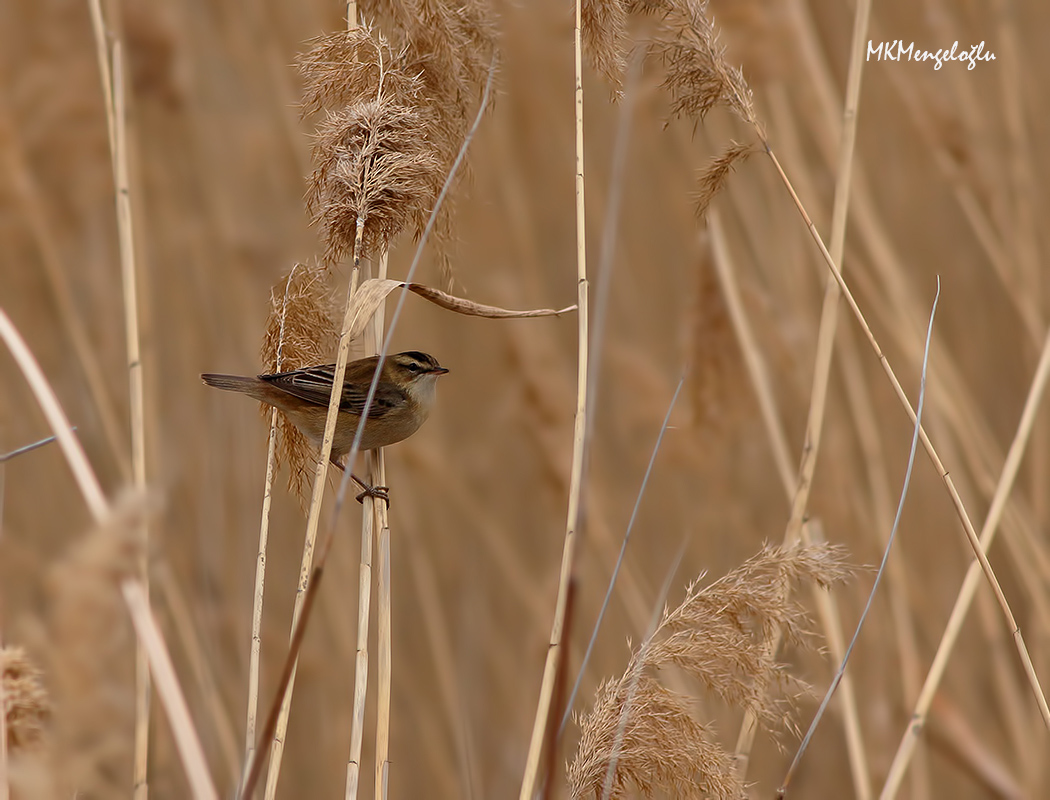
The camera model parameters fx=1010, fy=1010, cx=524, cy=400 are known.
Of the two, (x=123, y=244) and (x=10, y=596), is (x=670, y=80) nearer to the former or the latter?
(x=123, y=244)

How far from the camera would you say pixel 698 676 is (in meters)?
1.73

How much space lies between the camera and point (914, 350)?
310 cm

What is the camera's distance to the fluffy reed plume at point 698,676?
65.0 inches

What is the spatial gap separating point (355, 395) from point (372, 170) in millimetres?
1336

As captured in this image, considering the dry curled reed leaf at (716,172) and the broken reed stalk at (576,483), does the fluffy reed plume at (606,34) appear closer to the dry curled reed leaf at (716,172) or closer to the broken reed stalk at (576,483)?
the broken reed stalk at (576,483)

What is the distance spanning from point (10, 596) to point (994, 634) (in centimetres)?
320

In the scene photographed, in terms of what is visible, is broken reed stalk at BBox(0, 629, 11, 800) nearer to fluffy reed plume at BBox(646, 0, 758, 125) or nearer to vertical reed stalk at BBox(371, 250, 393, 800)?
vertical reed stalk at BBox(371, 250, 393, 800)

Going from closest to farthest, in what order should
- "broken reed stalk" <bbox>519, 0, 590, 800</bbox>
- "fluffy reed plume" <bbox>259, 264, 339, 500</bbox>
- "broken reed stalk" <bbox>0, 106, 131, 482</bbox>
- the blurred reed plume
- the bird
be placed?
the blurred reed plume
"broken reed stalk" <bbox>519, 0, 590, 800</bbox>
"fluffy reed plume" <bbox>259, 264, 339, 500</bbox>
the bird
"broken reed stalk" <bbox>0, 106, 131, 482</bbox>

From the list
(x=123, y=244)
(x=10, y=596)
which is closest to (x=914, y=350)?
(x=123, y=244)

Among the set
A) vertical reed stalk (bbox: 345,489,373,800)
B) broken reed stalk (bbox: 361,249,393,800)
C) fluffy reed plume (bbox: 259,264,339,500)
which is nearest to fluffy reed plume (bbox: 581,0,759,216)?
broken reed stalk (bbox: 361,249,393,800)

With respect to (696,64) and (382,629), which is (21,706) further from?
(696,64)

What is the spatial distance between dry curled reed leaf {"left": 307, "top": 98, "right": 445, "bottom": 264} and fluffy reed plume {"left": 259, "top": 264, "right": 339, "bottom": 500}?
228 mm

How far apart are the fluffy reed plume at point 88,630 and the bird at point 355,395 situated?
1.10 m

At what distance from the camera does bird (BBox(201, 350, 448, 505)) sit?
2367mm
